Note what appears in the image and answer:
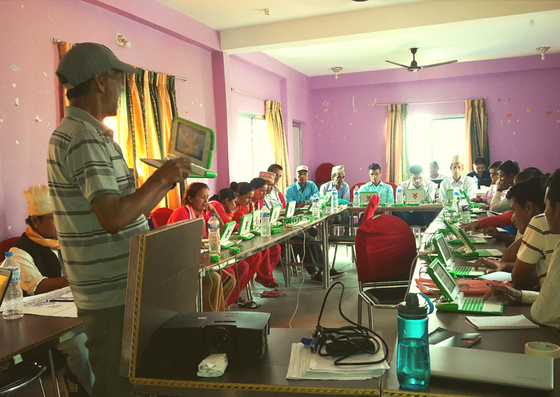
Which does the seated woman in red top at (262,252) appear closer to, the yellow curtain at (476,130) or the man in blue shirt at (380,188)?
the man in blue shirt at (380,188)

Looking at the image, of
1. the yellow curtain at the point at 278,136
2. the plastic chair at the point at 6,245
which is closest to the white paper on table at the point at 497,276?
the plastic chair at the point at 6,245

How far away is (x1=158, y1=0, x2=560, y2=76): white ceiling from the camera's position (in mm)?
5070

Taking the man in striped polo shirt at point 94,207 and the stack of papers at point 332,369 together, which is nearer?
the stack of papers at point 332,369

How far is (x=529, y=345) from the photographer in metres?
1.28

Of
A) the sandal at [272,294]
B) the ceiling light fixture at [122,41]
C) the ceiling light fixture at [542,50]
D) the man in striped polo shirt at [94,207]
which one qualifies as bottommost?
the sandal at [272,294]

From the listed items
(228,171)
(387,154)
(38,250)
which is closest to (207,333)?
(38,250)

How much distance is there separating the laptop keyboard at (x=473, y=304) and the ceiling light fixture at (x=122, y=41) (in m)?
3.98

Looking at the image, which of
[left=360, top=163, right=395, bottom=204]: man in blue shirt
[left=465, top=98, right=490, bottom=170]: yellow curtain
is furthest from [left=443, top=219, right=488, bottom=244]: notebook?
[left=465, top=98, right=490, bottom=170]: yellow curtain

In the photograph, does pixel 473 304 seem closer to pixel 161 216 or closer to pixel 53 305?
pixel 53 305

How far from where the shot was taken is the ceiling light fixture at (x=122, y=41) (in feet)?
14.9

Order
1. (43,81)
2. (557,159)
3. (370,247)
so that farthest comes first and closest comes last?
(557,159) → (43,81) → (370,247)

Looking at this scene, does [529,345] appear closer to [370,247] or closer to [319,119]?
[370,247]

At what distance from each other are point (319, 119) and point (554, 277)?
8.35 metres

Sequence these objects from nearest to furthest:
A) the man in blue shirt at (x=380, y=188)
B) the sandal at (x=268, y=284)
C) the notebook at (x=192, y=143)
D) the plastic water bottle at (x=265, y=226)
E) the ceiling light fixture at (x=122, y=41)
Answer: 1. the notebook at (x=192, y=143)
2. the plastic water bottle at (x=265, y=226)
3. the ceiling light fixture at (x=122, y=41)
4. the sandal at (x=268, y=284)
5. the man in blue shirt at (x=380, y=188)
